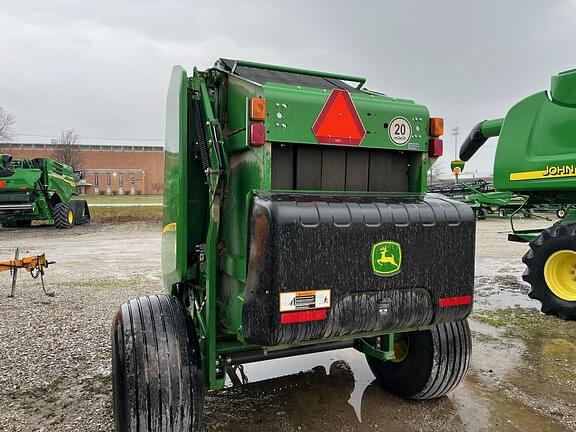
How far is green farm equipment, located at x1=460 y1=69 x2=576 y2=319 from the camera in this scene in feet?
17.5

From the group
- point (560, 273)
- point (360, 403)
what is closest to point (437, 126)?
point (360, 403)

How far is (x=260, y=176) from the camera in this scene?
2273mm

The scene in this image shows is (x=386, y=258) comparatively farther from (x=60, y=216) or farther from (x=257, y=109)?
(x=60, y=216)

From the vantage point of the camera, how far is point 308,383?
12.0 feet

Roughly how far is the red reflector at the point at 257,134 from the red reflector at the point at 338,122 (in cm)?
27

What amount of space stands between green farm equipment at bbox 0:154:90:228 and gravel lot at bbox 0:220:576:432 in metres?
9.94

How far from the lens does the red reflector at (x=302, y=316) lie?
2025mm

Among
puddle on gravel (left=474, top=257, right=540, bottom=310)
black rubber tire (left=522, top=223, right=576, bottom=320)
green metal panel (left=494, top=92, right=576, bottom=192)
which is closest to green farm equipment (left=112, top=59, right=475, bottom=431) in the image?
black rubber tire (left=522, top=223, right=576, bottom=320)

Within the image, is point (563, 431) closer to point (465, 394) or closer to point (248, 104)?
point (465, 394)

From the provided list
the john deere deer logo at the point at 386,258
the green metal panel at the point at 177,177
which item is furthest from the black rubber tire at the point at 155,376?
the john deere deer logo at the point at 386,258

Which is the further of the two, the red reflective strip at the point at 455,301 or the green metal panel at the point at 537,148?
the green metal panel at the point at 537,148

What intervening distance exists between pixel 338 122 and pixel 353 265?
2.39 feet

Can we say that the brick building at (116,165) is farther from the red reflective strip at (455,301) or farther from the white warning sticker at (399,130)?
the red reflective strip at (455,301)

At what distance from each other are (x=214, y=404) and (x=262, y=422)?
0.42 meters
